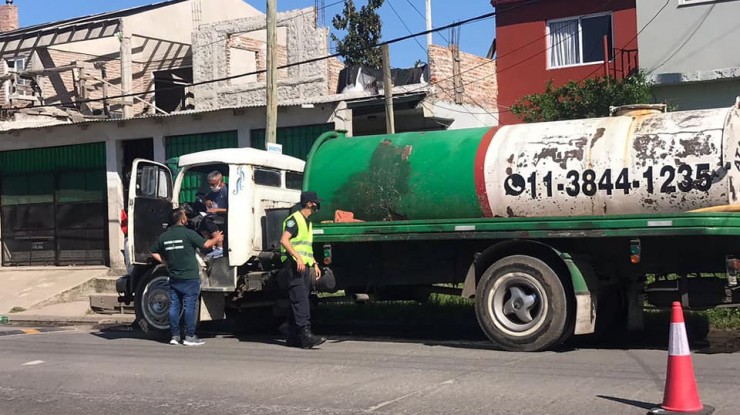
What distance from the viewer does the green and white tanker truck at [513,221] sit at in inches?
332

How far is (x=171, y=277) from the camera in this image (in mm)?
10125

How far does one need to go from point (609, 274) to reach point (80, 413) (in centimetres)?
551

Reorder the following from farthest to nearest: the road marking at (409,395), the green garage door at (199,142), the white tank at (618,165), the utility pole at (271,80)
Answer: the green garage door at (199,142)
the utility pole at (271,80)
the white tank at (618,165)
the road marking at (409,395)

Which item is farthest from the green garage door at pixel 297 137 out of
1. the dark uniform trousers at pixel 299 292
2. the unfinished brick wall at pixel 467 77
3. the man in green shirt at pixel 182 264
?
the dark uniform trousers at pixel 299 292

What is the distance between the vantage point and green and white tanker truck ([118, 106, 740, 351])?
332 inches

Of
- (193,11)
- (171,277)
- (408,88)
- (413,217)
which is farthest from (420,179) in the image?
(193,11)

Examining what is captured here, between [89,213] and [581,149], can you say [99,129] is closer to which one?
[89,213]

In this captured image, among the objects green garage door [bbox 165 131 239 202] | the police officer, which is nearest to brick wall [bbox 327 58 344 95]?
green garage door [bbox 165 131 239 202]

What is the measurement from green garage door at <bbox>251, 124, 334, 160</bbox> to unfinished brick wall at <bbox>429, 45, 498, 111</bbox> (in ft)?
9.84

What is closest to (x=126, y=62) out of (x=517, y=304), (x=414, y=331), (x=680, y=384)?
(x=414, y=331)

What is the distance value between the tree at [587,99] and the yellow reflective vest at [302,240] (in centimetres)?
939

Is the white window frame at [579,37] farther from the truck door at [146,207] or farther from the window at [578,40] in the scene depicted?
the truck door at [146,207]

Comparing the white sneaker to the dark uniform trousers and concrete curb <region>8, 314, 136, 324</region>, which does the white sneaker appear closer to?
the dark uniform trousers

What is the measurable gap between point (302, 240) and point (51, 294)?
35.7 ft
